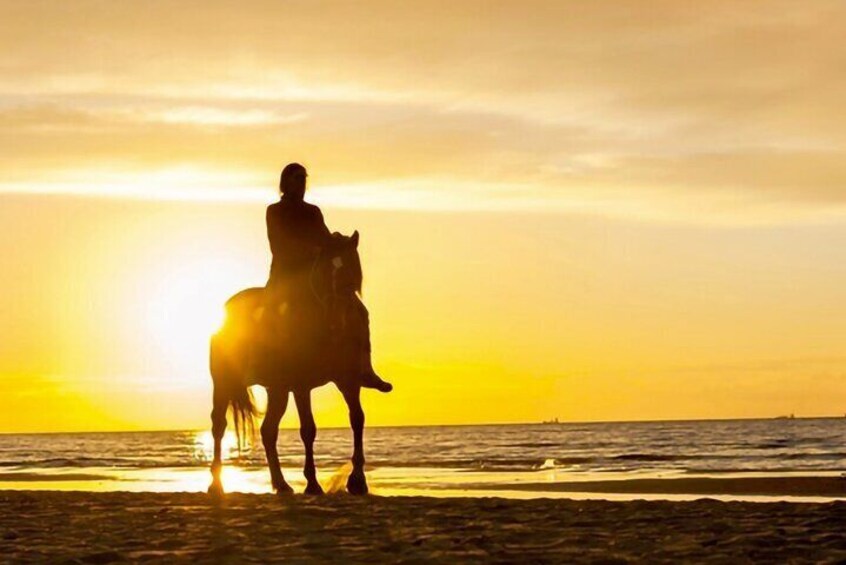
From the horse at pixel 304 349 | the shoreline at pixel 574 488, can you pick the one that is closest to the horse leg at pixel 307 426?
the horse at pixel 304 349

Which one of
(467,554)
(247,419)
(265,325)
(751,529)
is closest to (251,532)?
(467,554)

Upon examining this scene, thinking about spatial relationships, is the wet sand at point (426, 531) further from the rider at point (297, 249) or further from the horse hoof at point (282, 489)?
the rider at point (297, 249)

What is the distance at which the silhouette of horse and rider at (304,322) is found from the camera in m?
13.7

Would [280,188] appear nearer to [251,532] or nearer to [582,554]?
[251,532]

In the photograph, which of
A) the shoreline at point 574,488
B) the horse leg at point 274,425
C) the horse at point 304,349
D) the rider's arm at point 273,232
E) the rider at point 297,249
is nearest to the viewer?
the horse at point 304,349

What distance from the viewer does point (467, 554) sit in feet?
27.8

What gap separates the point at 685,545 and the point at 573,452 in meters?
53.3

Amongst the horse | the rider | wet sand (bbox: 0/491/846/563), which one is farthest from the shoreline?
wet sand (bbox: 0/491/846/563)

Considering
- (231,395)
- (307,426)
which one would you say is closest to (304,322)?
(307,426)

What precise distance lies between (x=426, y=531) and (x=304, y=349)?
180 inches

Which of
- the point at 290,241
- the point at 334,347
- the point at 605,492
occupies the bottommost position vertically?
the point at 605,492

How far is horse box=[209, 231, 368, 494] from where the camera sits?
13609mm

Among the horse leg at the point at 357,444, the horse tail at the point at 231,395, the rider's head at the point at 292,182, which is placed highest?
the rider's head at the point at 292,182

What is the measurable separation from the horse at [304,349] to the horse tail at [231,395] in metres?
0.03
